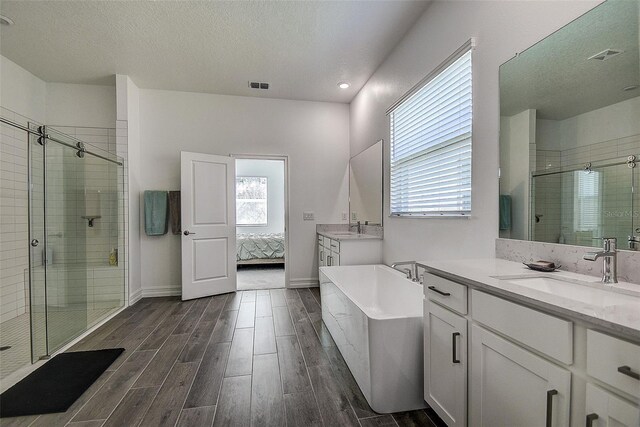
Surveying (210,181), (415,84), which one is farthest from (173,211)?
(415,84)

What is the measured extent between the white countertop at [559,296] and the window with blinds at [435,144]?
0.67 meters

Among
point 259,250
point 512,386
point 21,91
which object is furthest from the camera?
point 259,250

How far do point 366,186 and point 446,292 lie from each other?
2.60 meters

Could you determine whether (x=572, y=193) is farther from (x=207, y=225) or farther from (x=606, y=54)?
(x=207, y=225)

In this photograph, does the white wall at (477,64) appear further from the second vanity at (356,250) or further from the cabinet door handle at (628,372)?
the cabinet door handle at (628,372)

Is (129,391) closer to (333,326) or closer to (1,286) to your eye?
(333,326)

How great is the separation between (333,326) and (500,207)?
1563mm

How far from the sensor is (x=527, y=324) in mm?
925

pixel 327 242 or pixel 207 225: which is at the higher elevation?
pixel 207 225

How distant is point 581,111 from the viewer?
127cm

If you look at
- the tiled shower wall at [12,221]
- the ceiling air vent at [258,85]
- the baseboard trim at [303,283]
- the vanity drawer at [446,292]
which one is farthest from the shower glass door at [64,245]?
the vanity drawer at [446,292]

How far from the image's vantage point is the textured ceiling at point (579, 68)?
109 centimetres

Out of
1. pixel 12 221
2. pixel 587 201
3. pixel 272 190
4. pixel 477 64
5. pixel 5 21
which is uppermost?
pixel 5 21

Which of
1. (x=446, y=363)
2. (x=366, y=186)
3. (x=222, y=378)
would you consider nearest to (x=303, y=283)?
(x=366, y=186)
